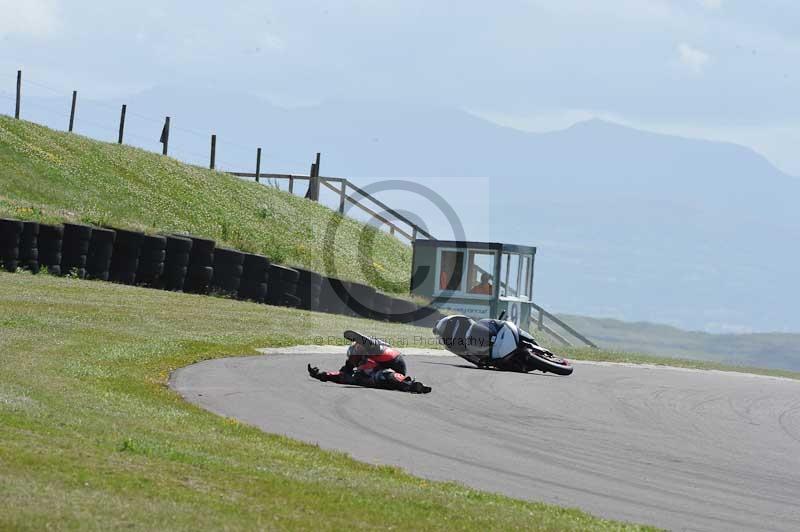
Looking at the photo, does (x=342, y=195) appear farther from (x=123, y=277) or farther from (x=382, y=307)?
(x=123, y=277)

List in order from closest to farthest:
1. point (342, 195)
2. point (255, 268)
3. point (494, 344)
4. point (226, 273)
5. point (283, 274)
A: point (494, 344) → point (226, 273) → point (255, 268) → point (283, 274) → point (342, 195)

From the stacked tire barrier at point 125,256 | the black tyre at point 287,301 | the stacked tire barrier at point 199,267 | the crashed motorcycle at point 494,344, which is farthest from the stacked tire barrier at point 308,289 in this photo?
the crashed motorcycle at point 494,344

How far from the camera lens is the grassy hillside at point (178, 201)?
41.8 metres

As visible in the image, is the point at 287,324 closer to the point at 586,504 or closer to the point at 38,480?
the point at 586,504

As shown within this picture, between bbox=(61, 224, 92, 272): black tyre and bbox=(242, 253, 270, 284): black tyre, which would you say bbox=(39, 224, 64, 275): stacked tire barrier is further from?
bbox=(242, 253, 270, 284): black tyre

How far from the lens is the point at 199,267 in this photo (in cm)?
3303

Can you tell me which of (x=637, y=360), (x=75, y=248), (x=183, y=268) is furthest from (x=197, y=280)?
(x=637, y=360)

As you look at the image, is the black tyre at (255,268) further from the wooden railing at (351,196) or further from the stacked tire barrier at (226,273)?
the wooden railing at (351,196)

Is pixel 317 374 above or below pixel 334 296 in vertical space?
below

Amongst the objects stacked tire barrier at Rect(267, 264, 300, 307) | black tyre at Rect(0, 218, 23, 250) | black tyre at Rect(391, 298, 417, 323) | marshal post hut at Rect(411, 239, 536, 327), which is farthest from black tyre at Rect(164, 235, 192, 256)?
marshal post hut at Rect(411, 239, 536, 327)

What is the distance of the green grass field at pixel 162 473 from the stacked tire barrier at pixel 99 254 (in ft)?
38.1

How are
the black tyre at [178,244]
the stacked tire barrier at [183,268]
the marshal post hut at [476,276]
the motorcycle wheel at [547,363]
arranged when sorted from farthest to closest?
the marshal post hut at [476,276] → the black tyre at [178,244] → the stacked tire barrier at [183,268] → the motorcycle wheel at [547,363]

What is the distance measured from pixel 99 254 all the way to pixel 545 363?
1163 centimetres

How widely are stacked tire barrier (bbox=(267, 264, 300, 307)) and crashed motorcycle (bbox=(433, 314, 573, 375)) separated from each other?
10.3 meters
